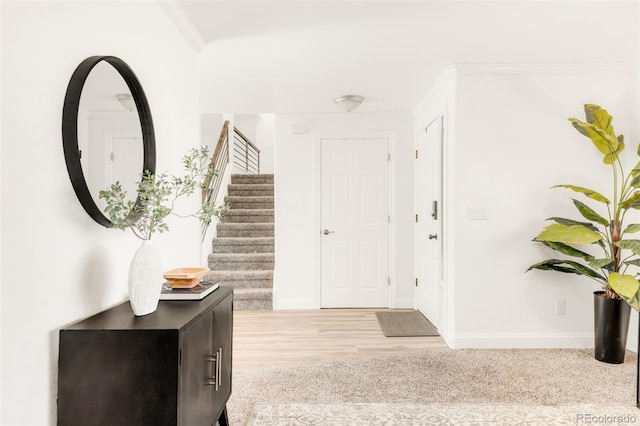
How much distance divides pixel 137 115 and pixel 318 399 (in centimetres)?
189

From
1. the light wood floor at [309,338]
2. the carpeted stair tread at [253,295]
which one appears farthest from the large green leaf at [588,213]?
the carpeted stair tread at [253,295]

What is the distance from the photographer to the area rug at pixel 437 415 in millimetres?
2133

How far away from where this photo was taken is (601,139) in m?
2.98

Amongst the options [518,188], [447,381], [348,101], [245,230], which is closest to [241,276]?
[245,230]

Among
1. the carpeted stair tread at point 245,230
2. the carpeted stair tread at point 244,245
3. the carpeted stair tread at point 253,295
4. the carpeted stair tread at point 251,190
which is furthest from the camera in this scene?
the carpeted stair tread at point 251,190

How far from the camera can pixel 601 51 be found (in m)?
3.03

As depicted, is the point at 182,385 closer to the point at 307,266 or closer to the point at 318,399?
the point at 318,399

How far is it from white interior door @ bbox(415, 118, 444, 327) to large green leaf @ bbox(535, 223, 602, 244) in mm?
1032

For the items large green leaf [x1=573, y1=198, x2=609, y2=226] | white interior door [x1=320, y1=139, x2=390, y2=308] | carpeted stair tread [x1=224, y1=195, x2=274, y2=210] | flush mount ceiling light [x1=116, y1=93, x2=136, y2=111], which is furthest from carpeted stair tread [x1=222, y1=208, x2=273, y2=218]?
flush mount ceiling light [x1=116, y1=93, x2=136, y2=111]

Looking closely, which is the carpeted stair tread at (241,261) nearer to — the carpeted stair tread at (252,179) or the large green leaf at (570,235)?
the carpeted stair tread at (252,179)

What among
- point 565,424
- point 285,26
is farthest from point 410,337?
point 285,26

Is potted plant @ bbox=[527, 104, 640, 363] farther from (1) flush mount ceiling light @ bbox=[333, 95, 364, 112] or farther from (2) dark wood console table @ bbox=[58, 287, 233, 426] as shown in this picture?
(2) dark wood console table @ bbox=[58, 287, 233, 426]

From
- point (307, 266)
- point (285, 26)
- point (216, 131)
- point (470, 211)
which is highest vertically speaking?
point (216, 131)

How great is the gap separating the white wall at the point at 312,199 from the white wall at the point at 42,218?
10.1 feet
